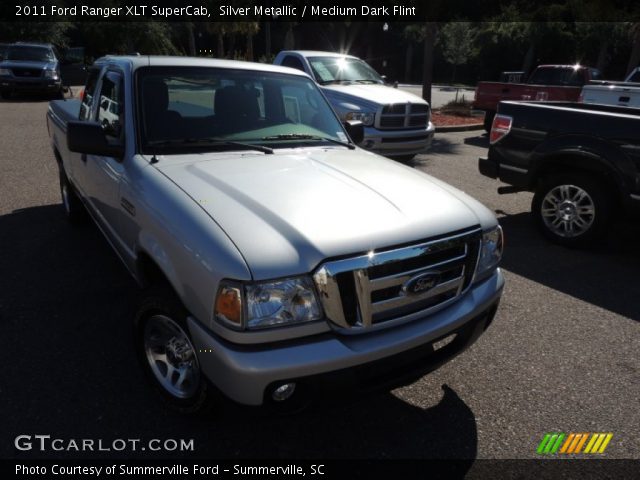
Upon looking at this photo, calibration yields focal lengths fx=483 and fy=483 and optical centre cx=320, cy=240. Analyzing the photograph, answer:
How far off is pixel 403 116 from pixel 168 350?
7298 millimetres

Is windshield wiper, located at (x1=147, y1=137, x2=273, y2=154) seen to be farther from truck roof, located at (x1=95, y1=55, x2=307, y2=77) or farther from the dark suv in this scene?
the dark suv

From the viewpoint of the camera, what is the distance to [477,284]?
9.07 feet

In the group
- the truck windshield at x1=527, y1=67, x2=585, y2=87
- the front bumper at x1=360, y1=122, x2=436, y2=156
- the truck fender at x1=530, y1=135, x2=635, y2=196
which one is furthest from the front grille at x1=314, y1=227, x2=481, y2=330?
the truck windshield at x1=527, y1=67, x2=585, y2=87

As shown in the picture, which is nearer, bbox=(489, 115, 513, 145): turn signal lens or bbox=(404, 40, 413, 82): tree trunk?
bbox=(489, 115, 513, 145): turn signal lens

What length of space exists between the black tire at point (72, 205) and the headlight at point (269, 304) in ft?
12.7

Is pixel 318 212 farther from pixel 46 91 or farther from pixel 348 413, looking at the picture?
pixel 46 91

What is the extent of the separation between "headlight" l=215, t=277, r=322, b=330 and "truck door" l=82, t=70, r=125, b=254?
153 centimetres

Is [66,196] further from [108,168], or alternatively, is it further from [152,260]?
[152,260]

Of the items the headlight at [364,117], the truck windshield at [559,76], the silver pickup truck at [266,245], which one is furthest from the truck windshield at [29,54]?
the silver pickup truck at [266,245]

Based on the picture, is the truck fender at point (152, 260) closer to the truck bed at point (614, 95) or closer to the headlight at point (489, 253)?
the headlight at point (489, 253)

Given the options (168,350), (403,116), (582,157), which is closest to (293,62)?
(403,116)

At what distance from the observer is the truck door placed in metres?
3.27

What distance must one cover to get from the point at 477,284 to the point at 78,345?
2692 millimetres

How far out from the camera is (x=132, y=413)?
2738mm
